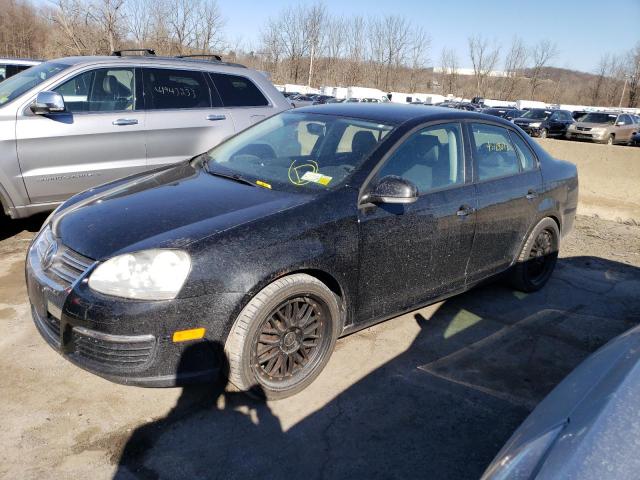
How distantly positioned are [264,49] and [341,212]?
62.3 metres

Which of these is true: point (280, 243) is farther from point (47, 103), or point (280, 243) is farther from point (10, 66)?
point (10, 66)

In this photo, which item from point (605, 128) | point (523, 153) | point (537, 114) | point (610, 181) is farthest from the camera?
point (537, 114)

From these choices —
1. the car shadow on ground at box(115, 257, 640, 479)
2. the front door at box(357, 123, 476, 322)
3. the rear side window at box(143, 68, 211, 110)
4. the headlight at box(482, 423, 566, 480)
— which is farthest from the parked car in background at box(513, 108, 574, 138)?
the headlight at box(482, 423, 566, 480)

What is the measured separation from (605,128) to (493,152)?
954 inches

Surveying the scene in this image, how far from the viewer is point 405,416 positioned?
3.00 m

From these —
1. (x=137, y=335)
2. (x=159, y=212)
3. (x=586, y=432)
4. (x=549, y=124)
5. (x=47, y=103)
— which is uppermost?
(x=47, y=103)

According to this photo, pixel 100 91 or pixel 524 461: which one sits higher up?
pixel 100 91

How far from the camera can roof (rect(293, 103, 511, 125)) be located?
12.4 feet

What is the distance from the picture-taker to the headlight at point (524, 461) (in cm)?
157

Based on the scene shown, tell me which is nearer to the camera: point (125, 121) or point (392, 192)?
point (392, 192)

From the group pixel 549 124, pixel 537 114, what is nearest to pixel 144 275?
pixel 549 124

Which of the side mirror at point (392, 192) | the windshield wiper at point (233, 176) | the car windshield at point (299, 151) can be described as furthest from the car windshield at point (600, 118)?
the windshield wiper at point (233, 176)

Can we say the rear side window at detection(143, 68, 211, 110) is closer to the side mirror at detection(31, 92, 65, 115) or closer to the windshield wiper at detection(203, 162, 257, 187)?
the side mirror at detection(31, 92, 65, 115)

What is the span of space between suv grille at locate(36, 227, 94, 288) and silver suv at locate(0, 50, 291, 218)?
243 cm
